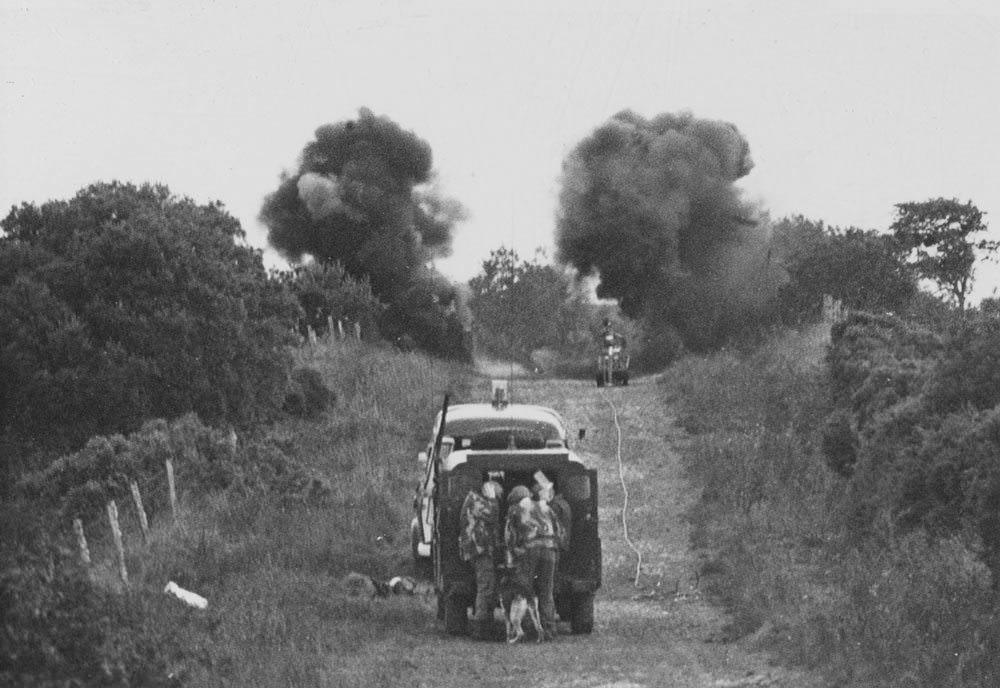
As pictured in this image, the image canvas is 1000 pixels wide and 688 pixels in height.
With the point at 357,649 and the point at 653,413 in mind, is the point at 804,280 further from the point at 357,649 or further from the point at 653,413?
the point at 357,649

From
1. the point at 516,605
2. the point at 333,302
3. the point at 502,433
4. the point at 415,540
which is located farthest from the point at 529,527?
the point at 333,302

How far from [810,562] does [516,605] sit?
5706 mm

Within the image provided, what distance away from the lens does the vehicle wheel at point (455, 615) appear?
20.7 m

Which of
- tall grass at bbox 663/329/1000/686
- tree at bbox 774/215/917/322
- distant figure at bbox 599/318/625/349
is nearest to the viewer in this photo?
tall grass at bbox 663/329/1000/686

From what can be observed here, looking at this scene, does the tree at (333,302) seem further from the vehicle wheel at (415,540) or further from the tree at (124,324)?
the vehicle wheel at (415,540)

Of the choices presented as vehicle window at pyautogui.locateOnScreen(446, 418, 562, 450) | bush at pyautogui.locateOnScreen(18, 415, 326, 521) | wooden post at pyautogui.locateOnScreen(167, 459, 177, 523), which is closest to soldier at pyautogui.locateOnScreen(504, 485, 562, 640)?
vehicle window at pyautogui.locateOnScreen(446, 418, 562, 450)

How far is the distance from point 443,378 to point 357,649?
25060 millimetres

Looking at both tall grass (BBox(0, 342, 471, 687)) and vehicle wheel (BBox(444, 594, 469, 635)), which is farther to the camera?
vehicle wheel (BBox(444, 594, 469, 635))

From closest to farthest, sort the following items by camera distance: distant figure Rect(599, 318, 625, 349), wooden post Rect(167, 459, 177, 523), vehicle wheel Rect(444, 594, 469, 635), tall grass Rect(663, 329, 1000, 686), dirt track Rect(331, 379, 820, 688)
→ 1. tall grass Rect(663, 329, 1000, 686)
2. dirt track Rect(331, 379, 820, 688)
3. vehicle wheel Rect(444, 594, 469, 635)
4. wooden post Rect(167, 459, 177, 523)
5. distant figure Rect(599, 318, 625, 349)

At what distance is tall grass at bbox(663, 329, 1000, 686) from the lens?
1694cm

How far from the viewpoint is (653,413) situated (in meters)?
40.7

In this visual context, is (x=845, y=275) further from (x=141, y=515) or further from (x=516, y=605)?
(x=516, y=605)

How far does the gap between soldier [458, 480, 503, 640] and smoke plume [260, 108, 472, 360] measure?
120 ft

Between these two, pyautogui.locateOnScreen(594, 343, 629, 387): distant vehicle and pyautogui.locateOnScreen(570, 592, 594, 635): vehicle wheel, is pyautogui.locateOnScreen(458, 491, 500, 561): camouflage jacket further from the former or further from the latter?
pyautogui.locateOnScreen(594, 343, 629, 387): distant vehicle
